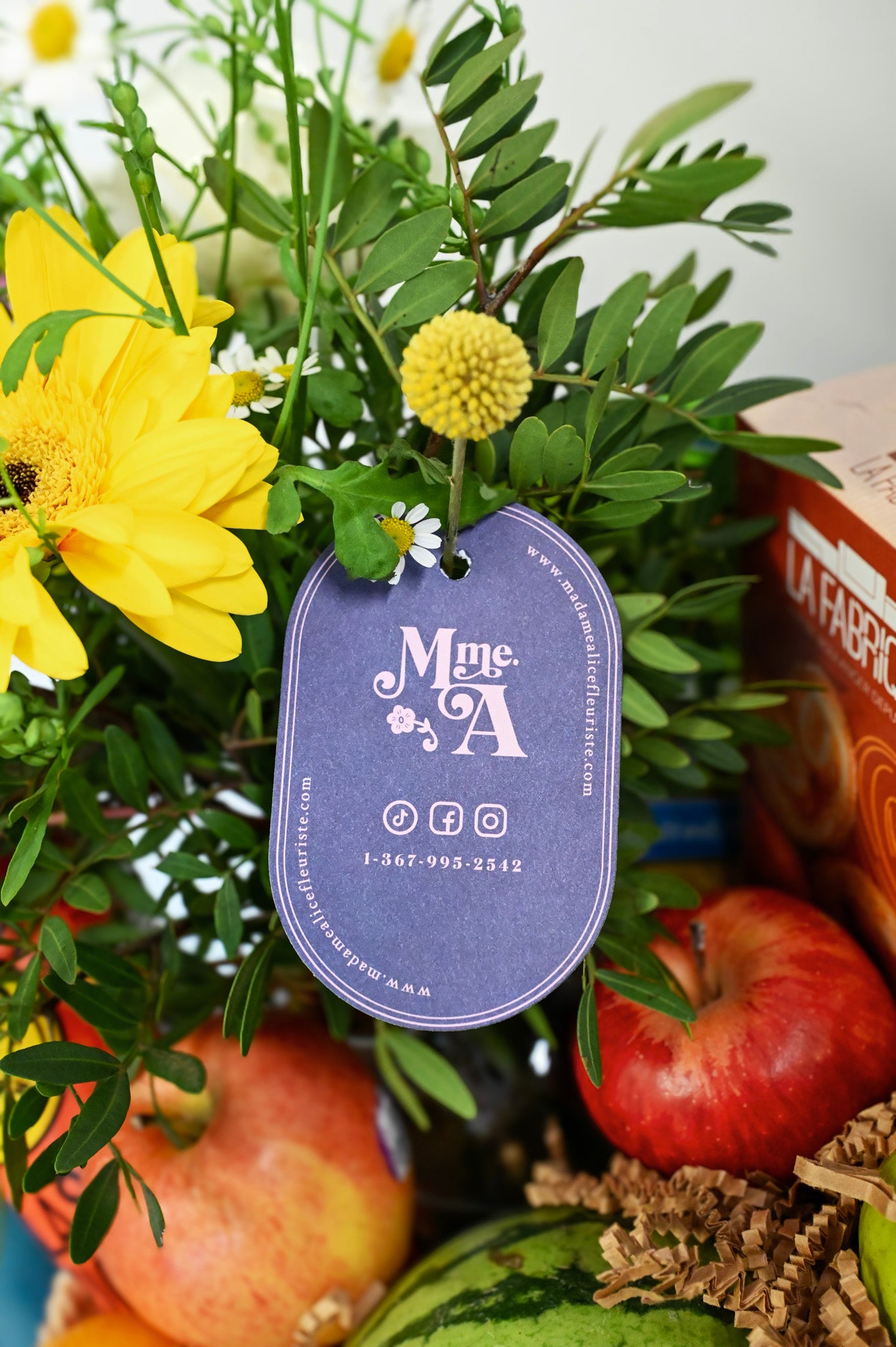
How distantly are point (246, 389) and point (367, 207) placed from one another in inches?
3.6

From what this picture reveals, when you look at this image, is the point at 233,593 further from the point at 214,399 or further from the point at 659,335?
the point at 659,335

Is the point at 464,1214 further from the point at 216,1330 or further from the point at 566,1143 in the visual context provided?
the point at 216,1330

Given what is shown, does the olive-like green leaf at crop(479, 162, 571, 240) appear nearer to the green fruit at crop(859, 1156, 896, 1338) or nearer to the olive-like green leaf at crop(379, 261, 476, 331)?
the olive-like green leaf at crop(379, 261, 476, 331)

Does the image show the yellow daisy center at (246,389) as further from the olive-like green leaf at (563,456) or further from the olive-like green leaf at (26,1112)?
the olive-like green leaf at (26,1112)

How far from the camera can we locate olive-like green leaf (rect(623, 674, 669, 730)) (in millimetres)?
487

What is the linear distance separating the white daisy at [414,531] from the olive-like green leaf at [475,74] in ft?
0.50

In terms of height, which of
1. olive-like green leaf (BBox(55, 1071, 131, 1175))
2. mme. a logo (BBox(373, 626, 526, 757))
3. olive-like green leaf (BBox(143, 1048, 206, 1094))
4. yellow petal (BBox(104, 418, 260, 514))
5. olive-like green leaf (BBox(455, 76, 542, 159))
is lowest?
olive-like green leaf (BBox(143, 1048, 206, 1094))

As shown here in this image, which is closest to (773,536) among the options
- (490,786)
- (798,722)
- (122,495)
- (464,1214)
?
(798,722)

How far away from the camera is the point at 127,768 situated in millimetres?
485

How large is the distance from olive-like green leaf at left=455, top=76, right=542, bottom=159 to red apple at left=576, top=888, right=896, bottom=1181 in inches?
15.6

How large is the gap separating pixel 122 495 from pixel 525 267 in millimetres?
173

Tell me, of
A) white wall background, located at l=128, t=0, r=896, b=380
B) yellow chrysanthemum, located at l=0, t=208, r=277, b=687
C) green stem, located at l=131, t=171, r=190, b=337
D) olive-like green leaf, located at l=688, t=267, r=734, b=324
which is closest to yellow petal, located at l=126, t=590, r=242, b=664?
yellow chrysanthemum, located at l=0, t=208, r=277, b=687

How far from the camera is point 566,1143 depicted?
0.69m

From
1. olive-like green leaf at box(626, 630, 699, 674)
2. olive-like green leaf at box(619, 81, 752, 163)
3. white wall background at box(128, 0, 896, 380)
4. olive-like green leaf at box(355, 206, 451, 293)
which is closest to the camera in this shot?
olive-like green leaf at box(619, 81, 752, 163)
